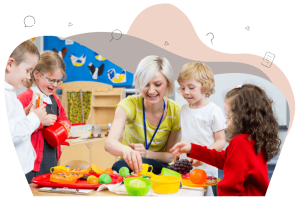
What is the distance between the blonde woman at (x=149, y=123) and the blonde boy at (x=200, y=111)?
58 millimetres

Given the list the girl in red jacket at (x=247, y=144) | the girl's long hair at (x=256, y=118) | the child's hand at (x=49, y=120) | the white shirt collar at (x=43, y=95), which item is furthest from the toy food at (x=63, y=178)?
the girl's long hair at (x=256, y=118)

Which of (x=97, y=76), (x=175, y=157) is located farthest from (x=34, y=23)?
(x=175, y=157)

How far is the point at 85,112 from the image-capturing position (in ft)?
5.21

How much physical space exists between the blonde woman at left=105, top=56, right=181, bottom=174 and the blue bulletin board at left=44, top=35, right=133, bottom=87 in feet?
0.38

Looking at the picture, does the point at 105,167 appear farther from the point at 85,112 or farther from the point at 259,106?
the point at 259,106

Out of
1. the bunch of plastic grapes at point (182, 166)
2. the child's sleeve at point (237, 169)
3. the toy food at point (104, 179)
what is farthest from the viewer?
the bunch of plastic grapes at point (182, 166)

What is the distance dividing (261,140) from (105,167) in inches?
28.3

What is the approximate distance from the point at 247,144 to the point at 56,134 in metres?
0.84

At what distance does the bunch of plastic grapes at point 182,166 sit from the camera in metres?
1.37

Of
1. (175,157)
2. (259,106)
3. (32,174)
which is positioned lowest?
(32,174)

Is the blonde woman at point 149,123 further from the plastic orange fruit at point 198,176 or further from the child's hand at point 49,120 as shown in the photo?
the child's hand at point 49,120

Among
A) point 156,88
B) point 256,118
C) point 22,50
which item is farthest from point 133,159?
point 22,50

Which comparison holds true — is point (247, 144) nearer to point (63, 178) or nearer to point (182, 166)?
point (182, 166)

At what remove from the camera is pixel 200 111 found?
1333mm
